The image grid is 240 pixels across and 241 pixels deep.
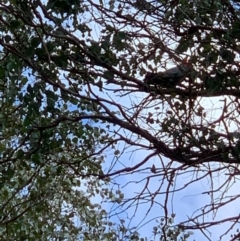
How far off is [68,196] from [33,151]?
0.84m

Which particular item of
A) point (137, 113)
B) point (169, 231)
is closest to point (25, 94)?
point (137, 113)

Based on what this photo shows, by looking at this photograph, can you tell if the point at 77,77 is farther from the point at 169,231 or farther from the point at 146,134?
the point at 169,231

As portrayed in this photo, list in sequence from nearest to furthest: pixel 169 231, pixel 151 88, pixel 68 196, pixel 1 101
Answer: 1. pixel 151 88
2. pixel 169 231
3. pixel 1 101
4. pixel 68 196

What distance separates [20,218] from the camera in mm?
3283

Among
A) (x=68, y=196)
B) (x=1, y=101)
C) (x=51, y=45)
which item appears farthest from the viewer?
(x=68, y=196)

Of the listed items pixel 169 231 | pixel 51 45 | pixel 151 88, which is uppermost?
pixel 151 88

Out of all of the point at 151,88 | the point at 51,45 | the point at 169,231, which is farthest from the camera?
the point at 169,231

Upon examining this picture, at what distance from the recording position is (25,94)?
2.64 metres

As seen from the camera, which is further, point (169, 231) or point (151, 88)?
point (169, 231)

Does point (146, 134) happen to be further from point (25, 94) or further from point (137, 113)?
point (25, 94)

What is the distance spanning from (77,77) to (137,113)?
422mm

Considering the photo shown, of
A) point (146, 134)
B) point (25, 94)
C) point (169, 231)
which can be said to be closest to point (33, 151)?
point (25, 94)

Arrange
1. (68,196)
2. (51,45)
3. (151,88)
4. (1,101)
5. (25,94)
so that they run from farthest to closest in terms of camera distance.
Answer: (68,196) < (1,101) < (151,88) < (25,94) < (51,45)

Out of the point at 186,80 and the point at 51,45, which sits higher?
the point at 186,80
